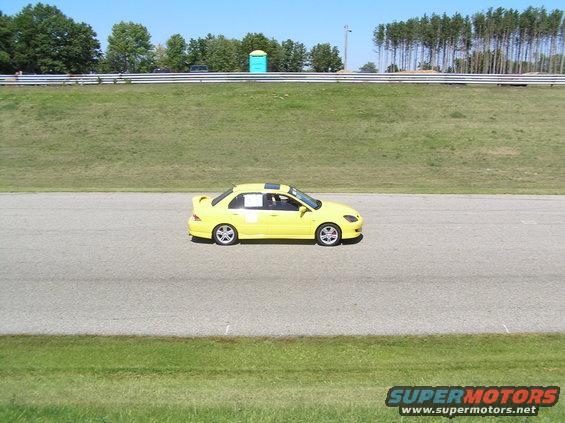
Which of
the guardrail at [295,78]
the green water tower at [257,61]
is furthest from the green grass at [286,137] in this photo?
the green water tower at [257,61]

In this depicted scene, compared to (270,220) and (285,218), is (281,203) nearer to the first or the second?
(285,218)

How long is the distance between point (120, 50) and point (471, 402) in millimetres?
129801

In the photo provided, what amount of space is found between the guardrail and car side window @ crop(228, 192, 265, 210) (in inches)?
981

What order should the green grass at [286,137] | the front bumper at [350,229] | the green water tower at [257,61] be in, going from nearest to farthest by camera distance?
the front bumper at [350,229]
the green grass at [286,137]
the green water tower at [257,61]

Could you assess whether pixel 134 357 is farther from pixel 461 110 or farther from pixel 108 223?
pixel 461 110

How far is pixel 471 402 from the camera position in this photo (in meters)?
4.89

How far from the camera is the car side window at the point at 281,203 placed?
11.5 metres

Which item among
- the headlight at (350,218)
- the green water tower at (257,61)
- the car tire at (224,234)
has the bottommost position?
Answer: the car tire at (224,234)

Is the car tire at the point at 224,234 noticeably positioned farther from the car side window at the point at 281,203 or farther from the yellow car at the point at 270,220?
the car side window at the point at 281,203

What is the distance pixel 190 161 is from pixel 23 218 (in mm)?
9122

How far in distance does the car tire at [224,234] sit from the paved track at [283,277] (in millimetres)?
236

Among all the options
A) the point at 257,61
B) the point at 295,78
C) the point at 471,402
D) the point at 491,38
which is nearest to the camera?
the point at 471,402

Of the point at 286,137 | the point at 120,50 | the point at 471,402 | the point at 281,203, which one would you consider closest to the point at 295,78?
the point at 286,137

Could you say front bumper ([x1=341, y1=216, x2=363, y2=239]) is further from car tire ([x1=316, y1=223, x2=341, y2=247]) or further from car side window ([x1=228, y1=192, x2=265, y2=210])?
car side window ([x1=228, y1=192, x2=265, y2=210])
